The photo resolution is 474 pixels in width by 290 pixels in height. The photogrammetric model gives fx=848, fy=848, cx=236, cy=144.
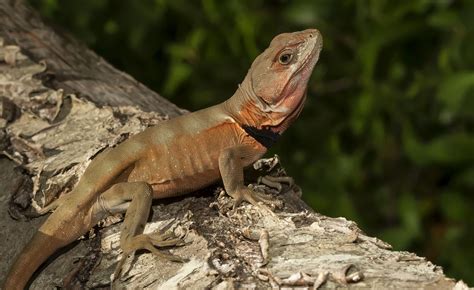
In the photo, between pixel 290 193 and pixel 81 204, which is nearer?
pixel 81 204

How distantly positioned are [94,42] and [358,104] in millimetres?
2320

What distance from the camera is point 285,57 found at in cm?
482

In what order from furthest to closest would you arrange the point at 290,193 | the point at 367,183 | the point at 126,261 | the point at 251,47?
the point at 367,183 < the point at 251,47 < the point at 290,193 < the point at 126,261

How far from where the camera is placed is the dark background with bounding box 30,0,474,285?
679 centimetres

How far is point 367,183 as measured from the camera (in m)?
7.97

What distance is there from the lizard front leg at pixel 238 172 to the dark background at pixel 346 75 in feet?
7.09

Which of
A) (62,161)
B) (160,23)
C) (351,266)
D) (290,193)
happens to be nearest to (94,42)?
(160,23)

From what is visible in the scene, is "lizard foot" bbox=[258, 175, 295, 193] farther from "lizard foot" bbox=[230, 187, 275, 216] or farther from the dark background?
the dark background

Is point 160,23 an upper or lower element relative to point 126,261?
upper

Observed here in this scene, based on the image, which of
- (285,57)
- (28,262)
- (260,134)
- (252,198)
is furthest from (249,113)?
(28,262)

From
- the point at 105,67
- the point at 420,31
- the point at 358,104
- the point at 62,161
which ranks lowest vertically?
the point at 62,161

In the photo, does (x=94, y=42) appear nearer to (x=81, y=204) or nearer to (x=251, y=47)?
(x=251, y=47)

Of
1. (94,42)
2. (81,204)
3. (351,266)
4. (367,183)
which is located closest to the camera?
(351,266)

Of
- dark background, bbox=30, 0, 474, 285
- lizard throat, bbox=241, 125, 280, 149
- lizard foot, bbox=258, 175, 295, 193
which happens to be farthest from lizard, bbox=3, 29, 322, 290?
dark background, bbox=30, 0, 474, 285
